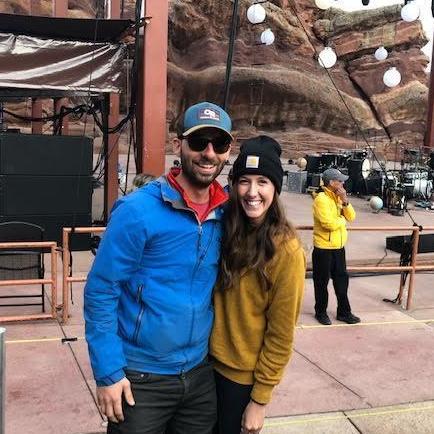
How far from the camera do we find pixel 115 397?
191 cm

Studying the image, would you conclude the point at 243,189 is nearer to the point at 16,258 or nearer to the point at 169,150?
the point at 16,258

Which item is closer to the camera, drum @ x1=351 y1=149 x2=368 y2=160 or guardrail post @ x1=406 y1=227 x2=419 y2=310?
guardrail post @ x1=406 y1=227 x2=419 y2=310

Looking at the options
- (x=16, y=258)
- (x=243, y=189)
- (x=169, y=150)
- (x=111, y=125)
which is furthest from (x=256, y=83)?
(x=243, y=189)

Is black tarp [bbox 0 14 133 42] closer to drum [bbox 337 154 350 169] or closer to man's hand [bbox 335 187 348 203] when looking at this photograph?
man's hand [bbox 335 187 348 203]

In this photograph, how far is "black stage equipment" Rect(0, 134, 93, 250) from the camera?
31.0 ft

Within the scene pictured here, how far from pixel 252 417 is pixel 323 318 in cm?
413

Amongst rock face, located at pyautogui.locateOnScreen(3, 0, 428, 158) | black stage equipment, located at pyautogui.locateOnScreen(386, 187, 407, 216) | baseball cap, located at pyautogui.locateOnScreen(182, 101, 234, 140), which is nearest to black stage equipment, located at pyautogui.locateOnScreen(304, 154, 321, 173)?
black stage equipment, located at pyautogui.locateOnScreen(386, 187, 407, 216)

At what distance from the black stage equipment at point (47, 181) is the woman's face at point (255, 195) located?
7451 millimetres

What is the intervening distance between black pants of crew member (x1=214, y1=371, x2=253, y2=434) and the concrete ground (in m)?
1.58

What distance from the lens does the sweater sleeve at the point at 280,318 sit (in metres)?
2.05

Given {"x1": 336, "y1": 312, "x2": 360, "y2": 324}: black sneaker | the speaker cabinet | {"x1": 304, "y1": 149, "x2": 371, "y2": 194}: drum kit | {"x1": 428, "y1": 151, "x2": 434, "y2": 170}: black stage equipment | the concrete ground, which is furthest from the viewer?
{"x1": 428, "y1": 151, "x2": 434, "y2": 170}: black stage equipment

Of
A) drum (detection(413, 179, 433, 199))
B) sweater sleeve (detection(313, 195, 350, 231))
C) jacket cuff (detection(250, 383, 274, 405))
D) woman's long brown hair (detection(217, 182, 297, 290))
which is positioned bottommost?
drum (detection(413, 179, 433, 199))

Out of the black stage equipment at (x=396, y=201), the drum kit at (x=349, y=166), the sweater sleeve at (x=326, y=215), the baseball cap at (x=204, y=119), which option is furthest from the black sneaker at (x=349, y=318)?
the drum kit at (x=349, y=166)

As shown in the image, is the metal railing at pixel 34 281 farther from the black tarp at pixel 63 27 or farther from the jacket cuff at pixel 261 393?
the jacket cuff at pixel 261 393
